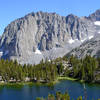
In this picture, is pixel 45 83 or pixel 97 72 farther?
pixel 97 72

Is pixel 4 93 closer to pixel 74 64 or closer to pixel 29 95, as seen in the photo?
pixel 29 95

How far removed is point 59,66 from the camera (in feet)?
515

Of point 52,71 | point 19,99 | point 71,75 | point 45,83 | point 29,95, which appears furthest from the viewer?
point 71,75

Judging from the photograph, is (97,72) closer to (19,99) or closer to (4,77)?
(4,77)

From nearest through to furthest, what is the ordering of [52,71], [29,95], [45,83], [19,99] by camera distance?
[19,99] < [29,95] < [45,83] < [52,71]

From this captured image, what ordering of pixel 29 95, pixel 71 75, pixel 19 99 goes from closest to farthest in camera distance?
pixel 19 99, pixel 29 95, pixel 71 75

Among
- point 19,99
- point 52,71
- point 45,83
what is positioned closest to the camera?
point 19,99

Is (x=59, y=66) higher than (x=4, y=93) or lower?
higher

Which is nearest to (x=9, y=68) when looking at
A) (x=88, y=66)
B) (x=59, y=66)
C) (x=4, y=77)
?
(x=4, y=77)

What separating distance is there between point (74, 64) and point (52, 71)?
28.9 meters

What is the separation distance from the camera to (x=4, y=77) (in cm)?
13038

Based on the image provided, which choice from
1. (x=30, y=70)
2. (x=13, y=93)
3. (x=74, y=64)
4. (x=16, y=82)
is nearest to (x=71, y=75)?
(x=74, y=64)

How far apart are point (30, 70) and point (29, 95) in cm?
4519

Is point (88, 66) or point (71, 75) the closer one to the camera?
point (88, 66)
